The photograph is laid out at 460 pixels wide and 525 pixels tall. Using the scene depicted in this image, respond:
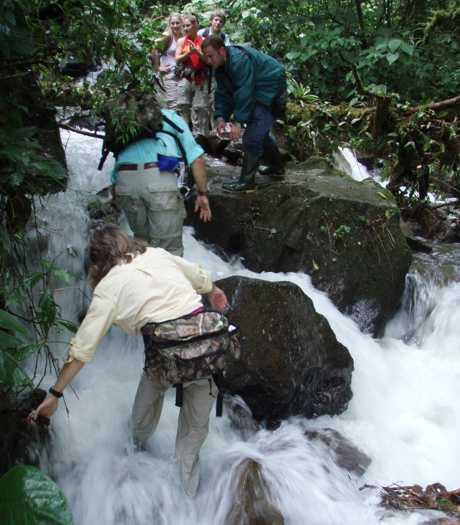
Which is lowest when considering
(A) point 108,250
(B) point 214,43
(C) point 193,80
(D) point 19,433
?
(D) point 19,433

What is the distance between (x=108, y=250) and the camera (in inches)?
130

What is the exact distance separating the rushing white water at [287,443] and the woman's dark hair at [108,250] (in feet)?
4.69

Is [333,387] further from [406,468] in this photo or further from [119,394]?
[119,394]

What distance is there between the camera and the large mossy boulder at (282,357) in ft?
15.9

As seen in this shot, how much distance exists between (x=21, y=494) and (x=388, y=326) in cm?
592

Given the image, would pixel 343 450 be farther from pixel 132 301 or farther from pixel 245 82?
pixel 245 82

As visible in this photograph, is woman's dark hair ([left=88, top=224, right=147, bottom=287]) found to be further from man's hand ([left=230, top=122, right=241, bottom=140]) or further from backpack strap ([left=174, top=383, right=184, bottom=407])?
man's hand ([left=230, top=122, right=241, bottom=140])

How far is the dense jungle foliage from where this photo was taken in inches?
125

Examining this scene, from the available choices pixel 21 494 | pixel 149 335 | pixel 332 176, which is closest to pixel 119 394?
pixel 149 335

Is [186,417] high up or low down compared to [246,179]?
down

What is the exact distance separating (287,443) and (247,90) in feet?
11.0

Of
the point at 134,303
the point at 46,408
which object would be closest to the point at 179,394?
the point at 134,303

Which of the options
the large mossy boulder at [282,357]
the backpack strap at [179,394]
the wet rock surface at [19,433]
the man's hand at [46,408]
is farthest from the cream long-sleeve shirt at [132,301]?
the large mossy boulder at [282,357]

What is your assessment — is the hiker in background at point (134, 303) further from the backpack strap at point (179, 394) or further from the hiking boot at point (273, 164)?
the hiking boot at point (273, 164)
